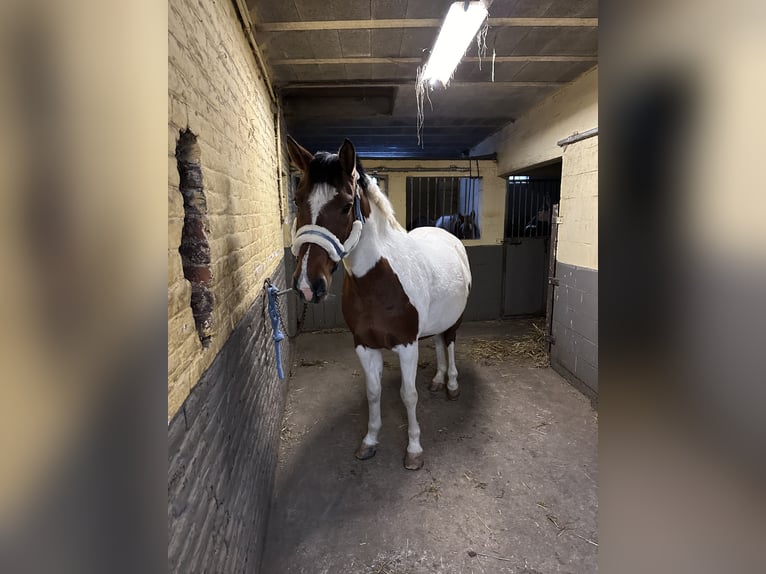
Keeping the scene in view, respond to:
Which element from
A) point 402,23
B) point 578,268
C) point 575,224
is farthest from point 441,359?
point 402,23

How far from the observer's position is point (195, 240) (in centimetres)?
117

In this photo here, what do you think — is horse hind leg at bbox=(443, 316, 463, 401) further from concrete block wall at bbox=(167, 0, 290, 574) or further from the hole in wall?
the hole in wall

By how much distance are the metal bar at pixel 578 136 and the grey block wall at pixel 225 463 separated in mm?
2876

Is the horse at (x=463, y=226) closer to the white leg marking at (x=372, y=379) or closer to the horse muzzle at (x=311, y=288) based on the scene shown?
the white leg marking at (x=372, y=379)

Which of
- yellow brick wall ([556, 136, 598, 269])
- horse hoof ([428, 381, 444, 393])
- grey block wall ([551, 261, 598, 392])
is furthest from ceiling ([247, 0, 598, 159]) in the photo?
horse hoof ([428, 381, 444, 393])

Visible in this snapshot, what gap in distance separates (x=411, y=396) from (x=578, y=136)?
261 centimetres

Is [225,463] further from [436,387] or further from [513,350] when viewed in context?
[513,350]

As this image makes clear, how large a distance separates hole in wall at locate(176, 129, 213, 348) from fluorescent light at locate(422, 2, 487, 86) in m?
1.70

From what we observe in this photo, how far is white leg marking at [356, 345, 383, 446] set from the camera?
2.41 m
